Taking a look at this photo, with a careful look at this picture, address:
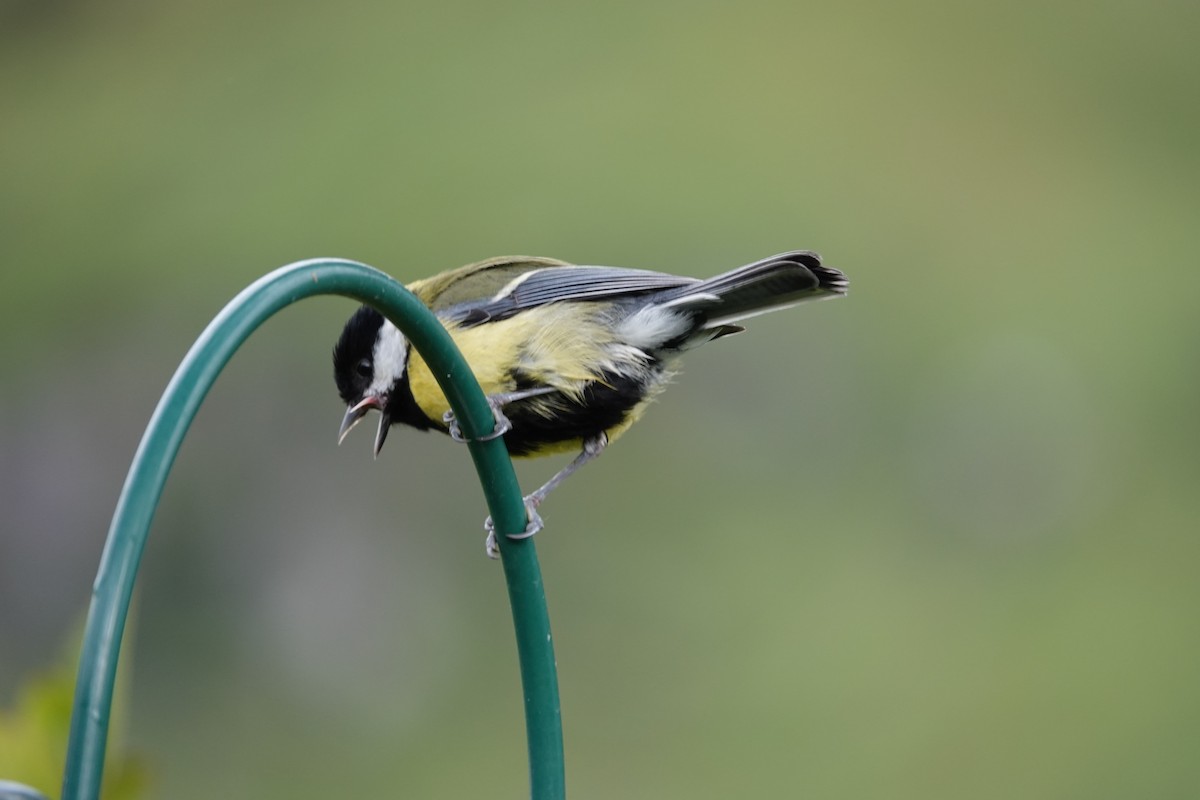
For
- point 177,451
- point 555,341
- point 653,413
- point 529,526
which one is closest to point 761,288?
point 555,341

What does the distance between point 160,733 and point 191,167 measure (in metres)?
3.55

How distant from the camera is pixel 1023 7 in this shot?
1015 centimetres

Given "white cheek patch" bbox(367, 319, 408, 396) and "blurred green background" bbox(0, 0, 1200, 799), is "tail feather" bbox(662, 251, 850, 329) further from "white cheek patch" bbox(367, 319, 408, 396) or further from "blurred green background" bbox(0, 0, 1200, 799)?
"blurred green background" bbox(0, 0, 1200, 799)

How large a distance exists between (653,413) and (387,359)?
13.4ft

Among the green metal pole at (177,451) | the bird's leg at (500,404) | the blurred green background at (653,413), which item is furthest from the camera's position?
the blurred green background at (653,413)

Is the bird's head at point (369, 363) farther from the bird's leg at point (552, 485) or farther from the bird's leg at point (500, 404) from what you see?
the bird's leg at point (552, 485)

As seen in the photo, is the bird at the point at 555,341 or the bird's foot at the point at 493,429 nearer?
the bird's foot at the point at 493,429

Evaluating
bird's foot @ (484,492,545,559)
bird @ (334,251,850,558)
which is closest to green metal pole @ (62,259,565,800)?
bird's foot @ (484,492,545,559)

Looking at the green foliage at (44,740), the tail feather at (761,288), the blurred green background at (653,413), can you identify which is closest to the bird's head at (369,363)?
the tail feather at (761,288)

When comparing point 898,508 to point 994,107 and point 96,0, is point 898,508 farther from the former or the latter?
point 96,0

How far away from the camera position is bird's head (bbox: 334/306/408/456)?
121 inches

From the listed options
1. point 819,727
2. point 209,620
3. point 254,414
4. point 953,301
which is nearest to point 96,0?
point 254,414

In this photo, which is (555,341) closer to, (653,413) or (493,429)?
(493,429)

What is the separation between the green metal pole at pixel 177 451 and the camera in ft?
4.43
